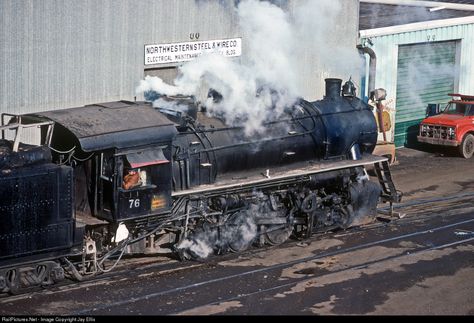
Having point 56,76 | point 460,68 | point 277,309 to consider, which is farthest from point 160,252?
point 460,68

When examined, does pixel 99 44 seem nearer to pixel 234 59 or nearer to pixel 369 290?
pixel 234 59

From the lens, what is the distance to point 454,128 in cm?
2586

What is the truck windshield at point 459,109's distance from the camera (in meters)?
26.6

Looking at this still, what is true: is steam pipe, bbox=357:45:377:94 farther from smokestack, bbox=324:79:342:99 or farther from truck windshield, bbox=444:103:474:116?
smokestack, bbox=324:79:342:99

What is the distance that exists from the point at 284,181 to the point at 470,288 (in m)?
4.01

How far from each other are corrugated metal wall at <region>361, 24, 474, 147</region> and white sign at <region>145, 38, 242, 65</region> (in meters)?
5.37

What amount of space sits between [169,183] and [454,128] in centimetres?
1395

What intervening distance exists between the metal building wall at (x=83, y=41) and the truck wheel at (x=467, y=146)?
9059mm

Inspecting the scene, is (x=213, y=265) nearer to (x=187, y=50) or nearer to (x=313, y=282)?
(x=313, y=282)

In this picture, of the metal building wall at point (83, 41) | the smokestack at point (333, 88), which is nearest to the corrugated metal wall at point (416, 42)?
the metal building wall at point (83, 41)

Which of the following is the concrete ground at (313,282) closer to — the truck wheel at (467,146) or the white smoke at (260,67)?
the white smoke at (260,67)

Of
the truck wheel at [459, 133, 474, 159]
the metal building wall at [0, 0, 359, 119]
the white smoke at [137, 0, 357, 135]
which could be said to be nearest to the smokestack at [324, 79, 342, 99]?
the white smoke at [137, 0, 357, 135]

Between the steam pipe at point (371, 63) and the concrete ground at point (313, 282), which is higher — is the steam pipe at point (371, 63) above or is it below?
above

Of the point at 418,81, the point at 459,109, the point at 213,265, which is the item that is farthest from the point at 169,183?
the point at 418,81
